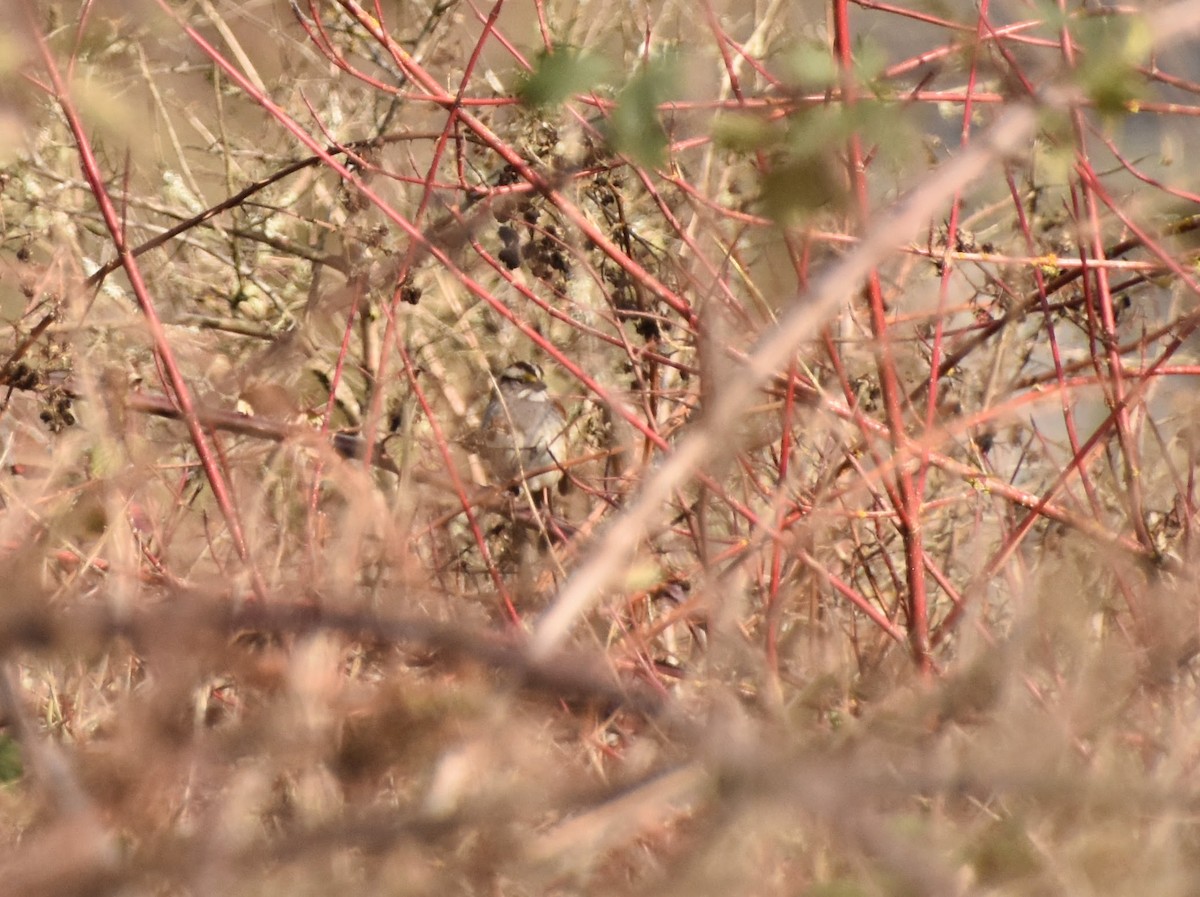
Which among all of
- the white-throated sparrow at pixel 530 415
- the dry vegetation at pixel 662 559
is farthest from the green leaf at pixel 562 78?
the white-throated sparrow at pixel 530 415

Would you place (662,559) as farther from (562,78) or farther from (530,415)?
(530,415)

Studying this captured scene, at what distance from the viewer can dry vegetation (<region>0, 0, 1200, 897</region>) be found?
1.04 metres

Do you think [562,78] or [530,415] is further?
[530,415]

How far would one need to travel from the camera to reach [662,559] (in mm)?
2783

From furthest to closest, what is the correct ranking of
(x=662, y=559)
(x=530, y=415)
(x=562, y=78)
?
(x=530, y=415), (x=662, y=559), (x=562, y=78)

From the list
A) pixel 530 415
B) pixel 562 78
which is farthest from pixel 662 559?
pixel 530 415

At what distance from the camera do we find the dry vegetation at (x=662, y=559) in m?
1.04

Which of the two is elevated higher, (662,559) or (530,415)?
(662,559)

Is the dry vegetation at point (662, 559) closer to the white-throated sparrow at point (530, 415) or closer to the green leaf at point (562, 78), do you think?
the green leaf at point (562, 78)

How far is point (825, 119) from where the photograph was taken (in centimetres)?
114

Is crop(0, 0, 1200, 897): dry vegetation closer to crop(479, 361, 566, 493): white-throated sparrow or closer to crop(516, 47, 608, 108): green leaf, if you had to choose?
crop(516, 47, 608, 108): green leaf

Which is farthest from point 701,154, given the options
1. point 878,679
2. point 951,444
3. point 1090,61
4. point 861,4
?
point 1090,61

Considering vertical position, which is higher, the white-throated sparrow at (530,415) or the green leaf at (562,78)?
the green leaf at (562,78)

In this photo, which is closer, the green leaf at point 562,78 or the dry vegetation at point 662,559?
the dry vegetation at point 662,559
